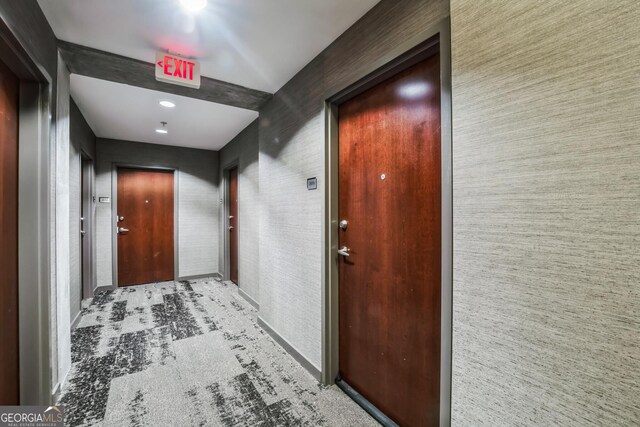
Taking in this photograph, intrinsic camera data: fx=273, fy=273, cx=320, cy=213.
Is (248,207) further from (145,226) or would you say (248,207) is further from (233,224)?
(145,226)

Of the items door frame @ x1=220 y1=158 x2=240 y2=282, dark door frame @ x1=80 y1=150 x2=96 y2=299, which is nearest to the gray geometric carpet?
dark door frame @ x1=80 y1=150 x2=96 y2=299

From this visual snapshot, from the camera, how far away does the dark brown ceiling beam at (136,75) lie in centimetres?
198

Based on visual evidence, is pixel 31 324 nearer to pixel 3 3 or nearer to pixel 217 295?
pixel 3 3

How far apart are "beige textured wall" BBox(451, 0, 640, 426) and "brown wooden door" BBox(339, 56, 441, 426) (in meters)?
0.27

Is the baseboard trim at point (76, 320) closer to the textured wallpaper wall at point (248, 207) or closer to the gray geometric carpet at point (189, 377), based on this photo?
the gray geometric carpet at point (189, 377)

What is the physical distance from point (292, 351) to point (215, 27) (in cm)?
250

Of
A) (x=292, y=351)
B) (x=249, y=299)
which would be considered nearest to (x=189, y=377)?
(x=292, y=351)

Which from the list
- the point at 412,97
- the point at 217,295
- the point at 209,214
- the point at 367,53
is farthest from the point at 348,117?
the point at 209,214

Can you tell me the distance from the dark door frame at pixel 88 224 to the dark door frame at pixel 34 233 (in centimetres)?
233

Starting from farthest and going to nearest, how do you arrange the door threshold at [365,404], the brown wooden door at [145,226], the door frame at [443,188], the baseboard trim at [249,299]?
the brown wooden door at [145,226], the baseboard trim at [249,299], the door threshold at [365,404], the door frame at [443,188]

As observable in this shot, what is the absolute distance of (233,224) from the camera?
4695 mm

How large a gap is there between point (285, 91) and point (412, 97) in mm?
1418

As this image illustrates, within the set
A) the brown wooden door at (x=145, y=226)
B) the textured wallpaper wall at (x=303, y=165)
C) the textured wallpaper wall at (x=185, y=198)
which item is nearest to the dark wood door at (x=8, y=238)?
the textured wallpaper wall at (x=303, y=165)

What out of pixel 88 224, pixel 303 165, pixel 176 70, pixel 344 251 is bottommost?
pixel 344 251
